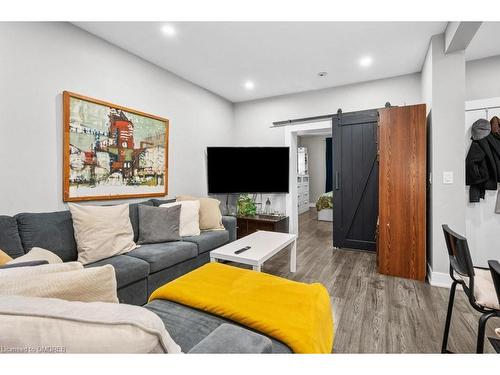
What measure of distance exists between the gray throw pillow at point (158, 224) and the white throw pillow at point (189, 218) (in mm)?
130

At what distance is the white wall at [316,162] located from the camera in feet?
28.2

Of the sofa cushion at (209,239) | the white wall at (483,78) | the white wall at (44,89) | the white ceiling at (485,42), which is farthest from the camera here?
the white wall at (483,78)

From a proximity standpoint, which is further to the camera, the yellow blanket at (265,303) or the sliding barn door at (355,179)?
the sliding barn door at (355,179)

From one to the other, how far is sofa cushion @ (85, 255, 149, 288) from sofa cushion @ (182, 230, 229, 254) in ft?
2.35

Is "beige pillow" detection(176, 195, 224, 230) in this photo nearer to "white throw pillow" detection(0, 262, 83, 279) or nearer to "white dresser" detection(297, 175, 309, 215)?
"white throw pillow" detection(0, 262, 83, 279)

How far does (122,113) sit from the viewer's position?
291 centimetres

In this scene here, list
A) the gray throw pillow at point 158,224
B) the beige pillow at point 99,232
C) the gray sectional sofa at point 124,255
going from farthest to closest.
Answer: the gray throw pillow at point 158,224 → the beige pillow at point 99,232 → the gray sectional sofa at point 124,255

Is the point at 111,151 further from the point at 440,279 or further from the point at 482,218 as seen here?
the point at 482,218

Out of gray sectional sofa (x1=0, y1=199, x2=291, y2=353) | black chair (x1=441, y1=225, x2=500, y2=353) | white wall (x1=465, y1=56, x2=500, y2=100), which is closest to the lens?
gray sectional sofa (x1=0, y1=199, x2=291, y2=353)

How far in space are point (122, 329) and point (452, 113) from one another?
335cm

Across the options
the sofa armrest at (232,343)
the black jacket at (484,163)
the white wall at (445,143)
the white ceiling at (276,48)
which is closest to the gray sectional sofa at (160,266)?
the sofa armrest at (232,343)

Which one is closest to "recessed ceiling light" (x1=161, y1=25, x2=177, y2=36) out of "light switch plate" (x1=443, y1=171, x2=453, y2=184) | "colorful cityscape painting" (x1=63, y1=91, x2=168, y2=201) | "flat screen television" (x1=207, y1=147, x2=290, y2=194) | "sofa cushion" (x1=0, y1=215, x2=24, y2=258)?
"colorful cityscape painting" (x1=63, y1=91, x2=168, y2=201)

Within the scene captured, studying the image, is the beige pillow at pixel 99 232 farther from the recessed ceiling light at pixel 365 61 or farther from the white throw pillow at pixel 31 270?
the recessed ceiling light at pixel 365 61

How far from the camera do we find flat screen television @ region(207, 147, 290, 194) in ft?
14.0
